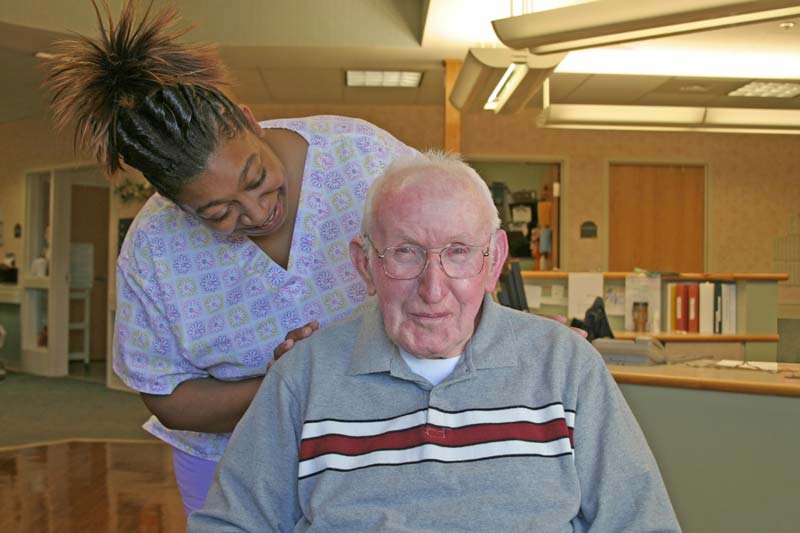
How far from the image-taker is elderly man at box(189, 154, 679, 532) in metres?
1.45

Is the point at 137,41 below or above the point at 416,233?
above

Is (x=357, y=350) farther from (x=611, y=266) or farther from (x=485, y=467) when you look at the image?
(x=611, y=266)

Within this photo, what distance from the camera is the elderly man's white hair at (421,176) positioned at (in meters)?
1.56

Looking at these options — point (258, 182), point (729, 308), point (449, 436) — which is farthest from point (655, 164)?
point (449, 436)

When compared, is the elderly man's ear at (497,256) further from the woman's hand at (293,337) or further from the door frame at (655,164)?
the door frame at (655,164)

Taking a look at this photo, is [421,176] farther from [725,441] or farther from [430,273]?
[725,441]

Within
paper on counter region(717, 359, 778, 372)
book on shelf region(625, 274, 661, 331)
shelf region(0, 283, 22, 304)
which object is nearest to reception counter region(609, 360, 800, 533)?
paper on counter region(717, 359, 778, 372)

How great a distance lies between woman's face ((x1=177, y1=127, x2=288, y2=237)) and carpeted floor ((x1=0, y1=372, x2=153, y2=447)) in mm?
5431

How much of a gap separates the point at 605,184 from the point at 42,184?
6911 millimetres

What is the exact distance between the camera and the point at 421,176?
5.09 ft

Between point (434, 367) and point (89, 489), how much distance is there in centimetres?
419

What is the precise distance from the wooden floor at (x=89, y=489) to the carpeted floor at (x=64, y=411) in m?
0.43

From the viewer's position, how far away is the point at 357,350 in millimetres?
1575

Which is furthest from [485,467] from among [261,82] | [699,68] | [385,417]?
[261,82]
